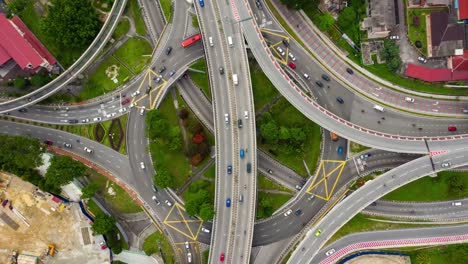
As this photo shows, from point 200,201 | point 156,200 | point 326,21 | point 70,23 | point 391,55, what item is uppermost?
point 326,21

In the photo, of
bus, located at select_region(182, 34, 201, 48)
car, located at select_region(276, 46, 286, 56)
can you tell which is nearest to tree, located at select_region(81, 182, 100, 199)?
bus, located at select_region(182, 34, 201, 48)

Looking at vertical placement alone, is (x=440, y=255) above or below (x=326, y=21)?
below

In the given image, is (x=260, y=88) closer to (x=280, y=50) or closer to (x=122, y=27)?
(x=280, y=50)

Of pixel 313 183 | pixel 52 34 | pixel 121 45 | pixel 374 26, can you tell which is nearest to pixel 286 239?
pixel 313 183

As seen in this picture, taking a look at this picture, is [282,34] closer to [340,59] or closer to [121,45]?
[340,59]

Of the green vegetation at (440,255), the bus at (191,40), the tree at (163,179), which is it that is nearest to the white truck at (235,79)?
the bus at (191,40)

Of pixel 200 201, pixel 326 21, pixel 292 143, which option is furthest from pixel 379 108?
pixel 200 201
